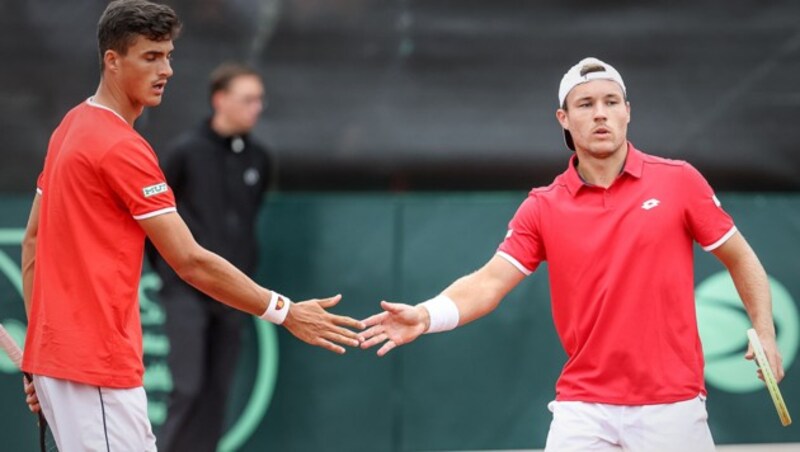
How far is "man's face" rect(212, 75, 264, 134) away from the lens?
770 cm

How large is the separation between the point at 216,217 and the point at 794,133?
3.09 m

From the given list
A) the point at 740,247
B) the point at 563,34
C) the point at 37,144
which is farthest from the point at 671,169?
the point at 37,144

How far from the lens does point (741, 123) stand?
8.18 m

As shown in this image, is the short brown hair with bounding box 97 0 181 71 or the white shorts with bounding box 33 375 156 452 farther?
the short brown hair with bounding box 97 0 181 71

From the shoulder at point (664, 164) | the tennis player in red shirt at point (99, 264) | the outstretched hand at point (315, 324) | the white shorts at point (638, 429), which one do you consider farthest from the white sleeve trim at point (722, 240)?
the tennis player in red shirt at point (99, 264)

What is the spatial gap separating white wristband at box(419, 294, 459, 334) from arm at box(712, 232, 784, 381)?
3.15 ft

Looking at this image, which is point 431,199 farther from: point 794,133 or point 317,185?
point 794,133

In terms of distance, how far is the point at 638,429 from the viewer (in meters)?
5.27

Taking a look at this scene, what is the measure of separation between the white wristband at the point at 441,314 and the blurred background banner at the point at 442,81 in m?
2.50

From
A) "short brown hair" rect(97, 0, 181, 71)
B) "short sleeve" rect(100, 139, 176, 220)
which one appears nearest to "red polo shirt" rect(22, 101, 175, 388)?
"short sleeve" rect(100, 139, 176, 220)

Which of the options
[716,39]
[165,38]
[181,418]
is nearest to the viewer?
[165,38]

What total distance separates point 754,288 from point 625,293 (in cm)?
45

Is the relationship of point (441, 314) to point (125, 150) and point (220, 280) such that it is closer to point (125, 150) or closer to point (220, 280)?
point (220, 280)

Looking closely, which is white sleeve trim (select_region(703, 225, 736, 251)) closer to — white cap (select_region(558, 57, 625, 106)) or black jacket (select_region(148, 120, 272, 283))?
white cap (select_region(558, 57, 625, 106))
